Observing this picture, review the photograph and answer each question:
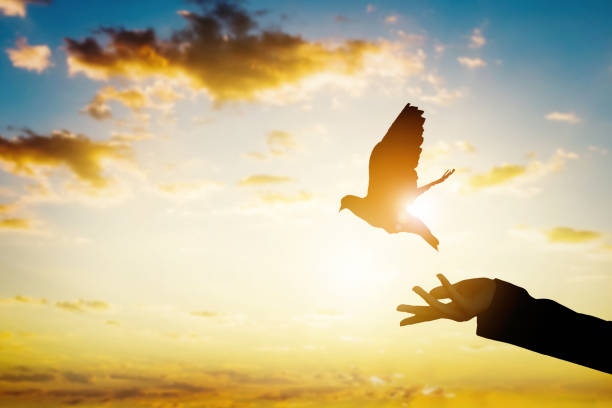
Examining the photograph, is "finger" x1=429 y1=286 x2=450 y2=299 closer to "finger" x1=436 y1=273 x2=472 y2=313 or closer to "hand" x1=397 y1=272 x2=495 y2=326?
"hand" x1=397 y1=272 x2=495 y2=326

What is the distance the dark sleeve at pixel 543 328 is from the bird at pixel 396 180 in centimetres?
312

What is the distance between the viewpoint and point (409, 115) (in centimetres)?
959

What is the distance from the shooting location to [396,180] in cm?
990

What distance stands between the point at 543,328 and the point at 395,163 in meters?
4.26

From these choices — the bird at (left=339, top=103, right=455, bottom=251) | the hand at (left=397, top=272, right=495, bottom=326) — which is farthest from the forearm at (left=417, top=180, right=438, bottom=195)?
the hand at (left=397, top=272, right=495, bottom=326)

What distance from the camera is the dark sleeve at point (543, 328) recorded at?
21.7 ft

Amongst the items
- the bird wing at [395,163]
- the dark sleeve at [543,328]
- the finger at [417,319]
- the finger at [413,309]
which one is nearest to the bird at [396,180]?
the bird wing at [395,163]

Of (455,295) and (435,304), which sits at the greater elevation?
(455,295)

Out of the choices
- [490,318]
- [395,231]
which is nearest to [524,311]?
[490,318]

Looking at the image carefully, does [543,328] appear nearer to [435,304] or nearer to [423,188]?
[435,304]

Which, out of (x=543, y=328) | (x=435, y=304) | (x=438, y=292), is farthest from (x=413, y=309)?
(x=543, y=328)

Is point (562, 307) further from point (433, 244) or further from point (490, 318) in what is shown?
point (433, 244)

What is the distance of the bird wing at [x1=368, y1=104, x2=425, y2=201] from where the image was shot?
9742mm

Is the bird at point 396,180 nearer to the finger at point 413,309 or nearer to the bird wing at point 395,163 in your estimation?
the bird wing at point 395,163
